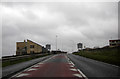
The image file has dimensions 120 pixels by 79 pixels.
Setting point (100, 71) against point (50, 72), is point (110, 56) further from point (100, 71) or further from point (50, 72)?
point (50, 72)

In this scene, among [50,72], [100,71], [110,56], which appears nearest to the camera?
[50,72]

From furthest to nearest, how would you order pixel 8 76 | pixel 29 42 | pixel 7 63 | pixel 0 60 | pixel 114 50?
1. pixel 29 42
2. pixel 114 50
3. pixel 7 63
4. pixel 0 60
5. pixel 8 76

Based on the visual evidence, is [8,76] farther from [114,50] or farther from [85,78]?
[114,50]

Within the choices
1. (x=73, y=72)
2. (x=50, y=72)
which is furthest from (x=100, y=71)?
(x=50, y=72)

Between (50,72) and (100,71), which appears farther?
(100,71)

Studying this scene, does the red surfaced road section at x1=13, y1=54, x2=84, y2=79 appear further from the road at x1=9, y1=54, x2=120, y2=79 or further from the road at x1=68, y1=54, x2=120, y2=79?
the road at x1=68, y1=54, x2=120, y2=79

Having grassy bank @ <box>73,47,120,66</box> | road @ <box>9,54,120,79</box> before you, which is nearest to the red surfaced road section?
road @ <box>9,54,120,79</box>

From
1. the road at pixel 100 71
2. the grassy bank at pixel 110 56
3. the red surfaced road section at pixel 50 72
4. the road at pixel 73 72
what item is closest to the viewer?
the road at pixel 100 71

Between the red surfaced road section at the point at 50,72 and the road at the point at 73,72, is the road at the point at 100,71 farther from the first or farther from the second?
the red surfaced road section at the point at 50,72

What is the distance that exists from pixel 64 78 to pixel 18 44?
8491 cm

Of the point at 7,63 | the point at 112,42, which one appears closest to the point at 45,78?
the point at 7,63

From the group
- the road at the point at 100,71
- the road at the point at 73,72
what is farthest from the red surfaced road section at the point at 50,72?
the road at the point at 100,71

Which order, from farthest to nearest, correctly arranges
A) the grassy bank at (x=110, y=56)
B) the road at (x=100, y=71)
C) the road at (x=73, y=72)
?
the grassy bank at (x=110, y=56), the road at (x=73, y=72), the road at (x=100, y=71)

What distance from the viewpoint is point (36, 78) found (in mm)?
10312
